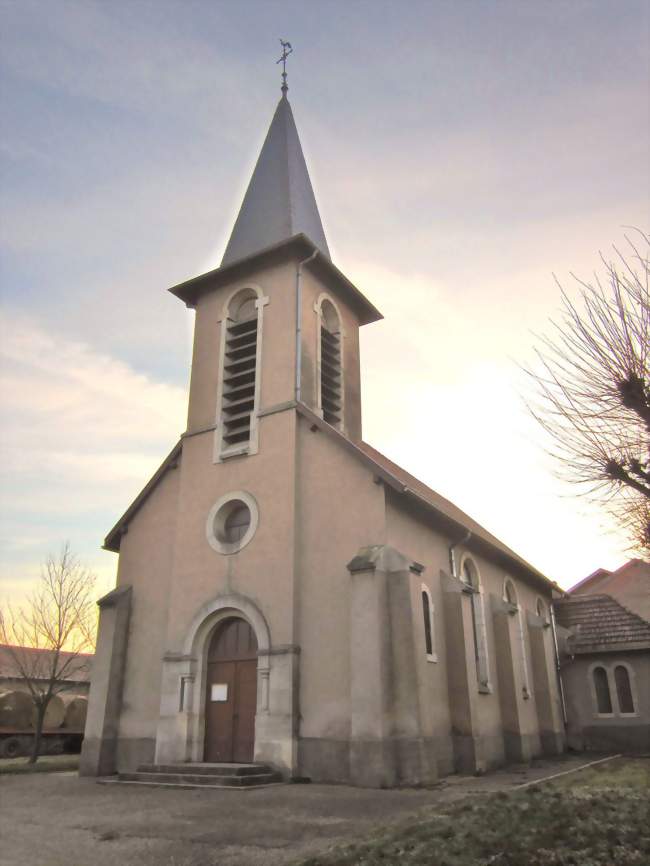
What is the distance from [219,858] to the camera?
7484 mm

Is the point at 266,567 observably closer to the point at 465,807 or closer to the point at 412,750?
the point at 412,750

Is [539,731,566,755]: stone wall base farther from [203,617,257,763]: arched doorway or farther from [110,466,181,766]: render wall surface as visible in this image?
[110,466,181,766]: render wall surface

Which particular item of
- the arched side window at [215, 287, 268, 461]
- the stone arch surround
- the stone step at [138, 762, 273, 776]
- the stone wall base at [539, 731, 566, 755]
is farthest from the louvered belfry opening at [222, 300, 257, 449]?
the stone wall base at [539, 731, 566, 755]

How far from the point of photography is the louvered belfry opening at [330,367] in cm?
1955

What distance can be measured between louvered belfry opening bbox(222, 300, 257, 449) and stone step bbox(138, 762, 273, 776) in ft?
24.8

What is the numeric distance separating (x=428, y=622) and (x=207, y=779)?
19.2ft

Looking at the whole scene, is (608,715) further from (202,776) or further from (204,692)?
(202,776)

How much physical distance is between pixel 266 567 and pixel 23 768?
31.4 feet

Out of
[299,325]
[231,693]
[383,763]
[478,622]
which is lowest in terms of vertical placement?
[383,763]

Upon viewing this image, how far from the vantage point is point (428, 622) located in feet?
52.8

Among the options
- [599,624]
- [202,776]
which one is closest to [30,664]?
[202,776]

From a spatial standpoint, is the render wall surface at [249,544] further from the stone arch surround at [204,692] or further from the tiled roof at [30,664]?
the tiled roof at [30,664]

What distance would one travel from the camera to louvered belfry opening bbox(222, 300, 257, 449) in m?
18.5

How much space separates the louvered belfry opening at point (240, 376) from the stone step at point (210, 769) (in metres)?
7.55
